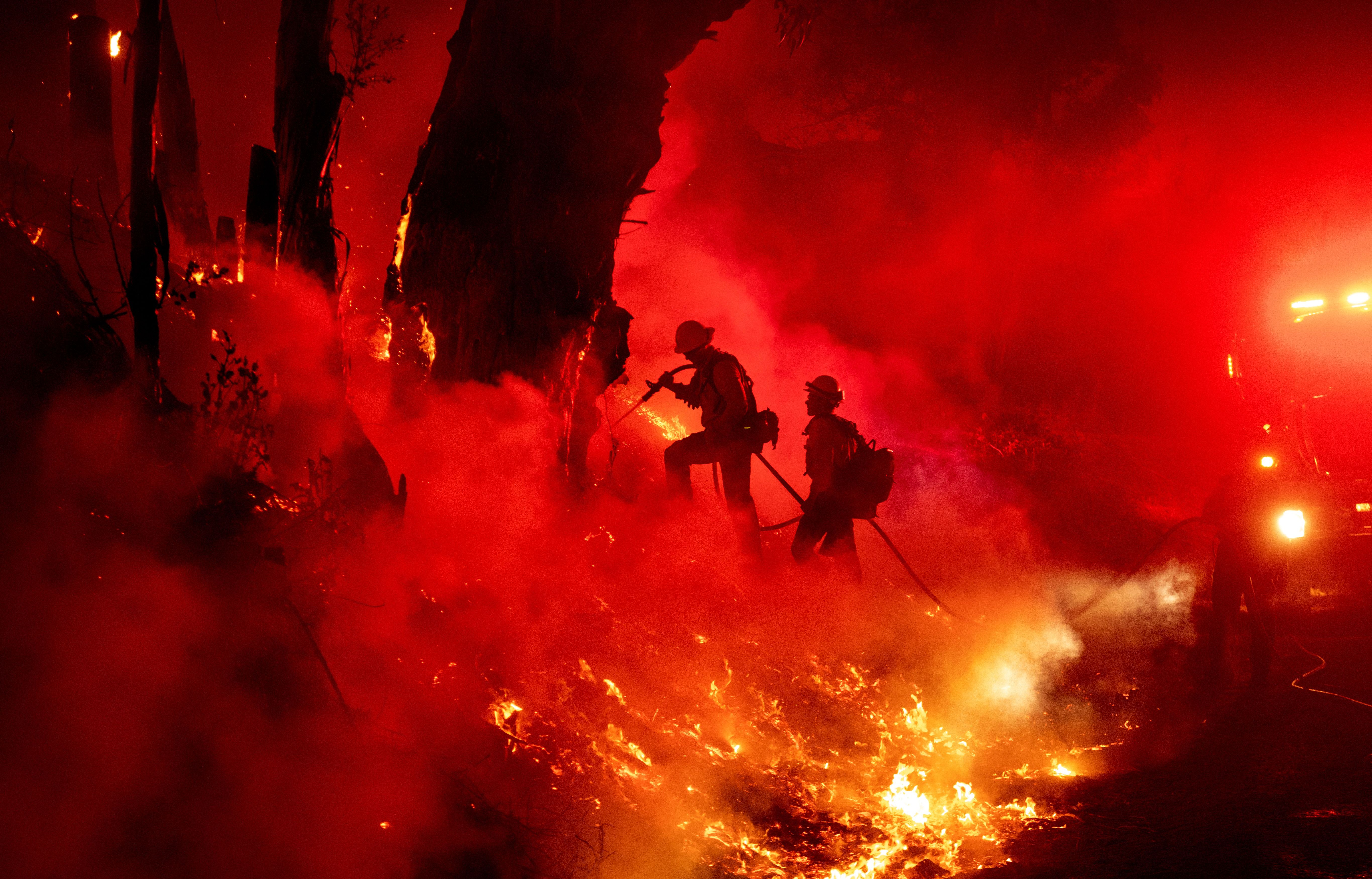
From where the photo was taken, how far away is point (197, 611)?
3529mm

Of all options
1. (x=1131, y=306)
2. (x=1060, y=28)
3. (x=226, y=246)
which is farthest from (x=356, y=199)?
(x=1131, y=306)

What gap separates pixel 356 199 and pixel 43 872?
9210 mm

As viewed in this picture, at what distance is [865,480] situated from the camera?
682 centimetres

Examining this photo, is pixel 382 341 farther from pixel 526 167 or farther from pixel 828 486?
pixel 828 486

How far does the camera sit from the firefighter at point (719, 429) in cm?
668

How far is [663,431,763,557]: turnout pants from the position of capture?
22.1ft

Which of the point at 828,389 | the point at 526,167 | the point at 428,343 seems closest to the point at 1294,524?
the point at 828,389

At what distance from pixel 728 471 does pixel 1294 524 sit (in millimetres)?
5713

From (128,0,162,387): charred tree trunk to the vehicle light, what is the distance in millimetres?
9255

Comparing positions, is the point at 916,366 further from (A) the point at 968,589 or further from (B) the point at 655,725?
(B) the point at 655,725

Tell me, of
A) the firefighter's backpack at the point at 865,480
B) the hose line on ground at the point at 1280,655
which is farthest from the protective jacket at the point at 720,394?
the hose line on ground at the point at 1280,655

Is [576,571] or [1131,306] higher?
[1131,306]

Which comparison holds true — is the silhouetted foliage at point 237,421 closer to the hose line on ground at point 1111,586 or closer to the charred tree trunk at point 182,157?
the charred tree trunk at point 182,157

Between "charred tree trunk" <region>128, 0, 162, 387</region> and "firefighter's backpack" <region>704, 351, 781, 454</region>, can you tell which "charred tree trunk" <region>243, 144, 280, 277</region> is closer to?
"charred tree trunk" <region>128, 0, 162, 387</region>
